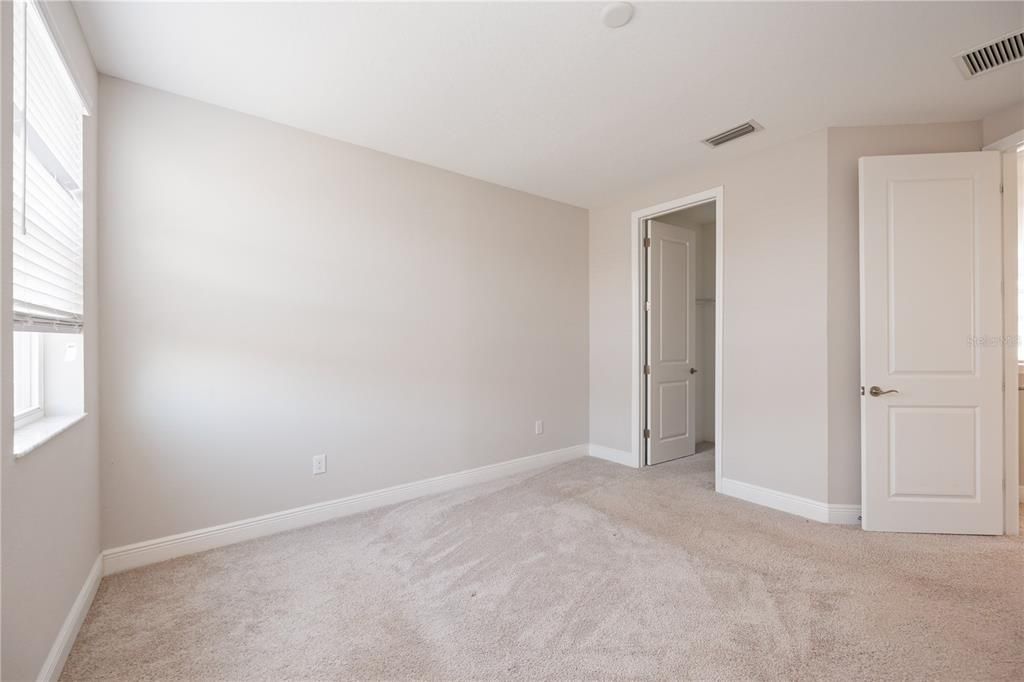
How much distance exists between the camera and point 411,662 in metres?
1.64

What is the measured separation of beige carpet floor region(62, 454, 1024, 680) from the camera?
162 centimetres

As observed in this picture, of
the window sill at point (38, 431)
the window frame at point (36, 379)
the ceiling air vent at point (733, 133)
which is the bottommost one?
the window sill at point (38, 431)

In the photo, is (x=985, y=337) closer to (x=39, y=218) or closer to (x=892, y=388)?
(x=892, y=388)

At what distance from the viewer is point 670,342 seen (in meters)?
4.32

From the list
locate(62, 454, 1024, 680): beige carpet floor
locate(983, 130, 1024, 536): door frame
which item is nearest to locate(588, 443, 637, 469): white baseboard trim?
locate(62, 454, 1024, 680): beige carpet floor

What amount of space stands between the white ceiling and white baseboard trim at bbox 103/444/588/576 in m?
2.42

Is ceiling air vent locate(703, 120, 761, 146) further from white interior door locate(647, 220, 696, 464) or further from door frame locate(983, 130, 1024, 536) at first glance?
door frame locate(983, 130, 1024, 536)

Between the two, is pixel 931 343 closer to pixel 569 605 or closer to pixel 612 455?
pixel 612 455

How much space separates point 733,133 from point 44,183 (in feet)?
11.5

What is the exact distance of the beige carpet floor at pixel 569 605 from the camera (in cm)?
162

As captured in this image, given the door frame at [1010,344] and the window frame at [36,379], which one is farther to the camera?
the door frame at [1010,344]

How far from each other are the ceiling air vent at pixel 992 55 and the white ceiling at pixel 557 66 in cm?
6

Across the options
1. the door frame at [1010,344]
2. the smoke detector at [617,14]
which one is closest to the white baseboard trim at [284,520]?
the smoke detector at [617,14]

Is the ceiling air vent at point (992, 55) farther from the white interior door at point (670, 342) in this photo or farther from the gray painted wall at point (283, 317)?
the gray painted wall at point (283, 317)
